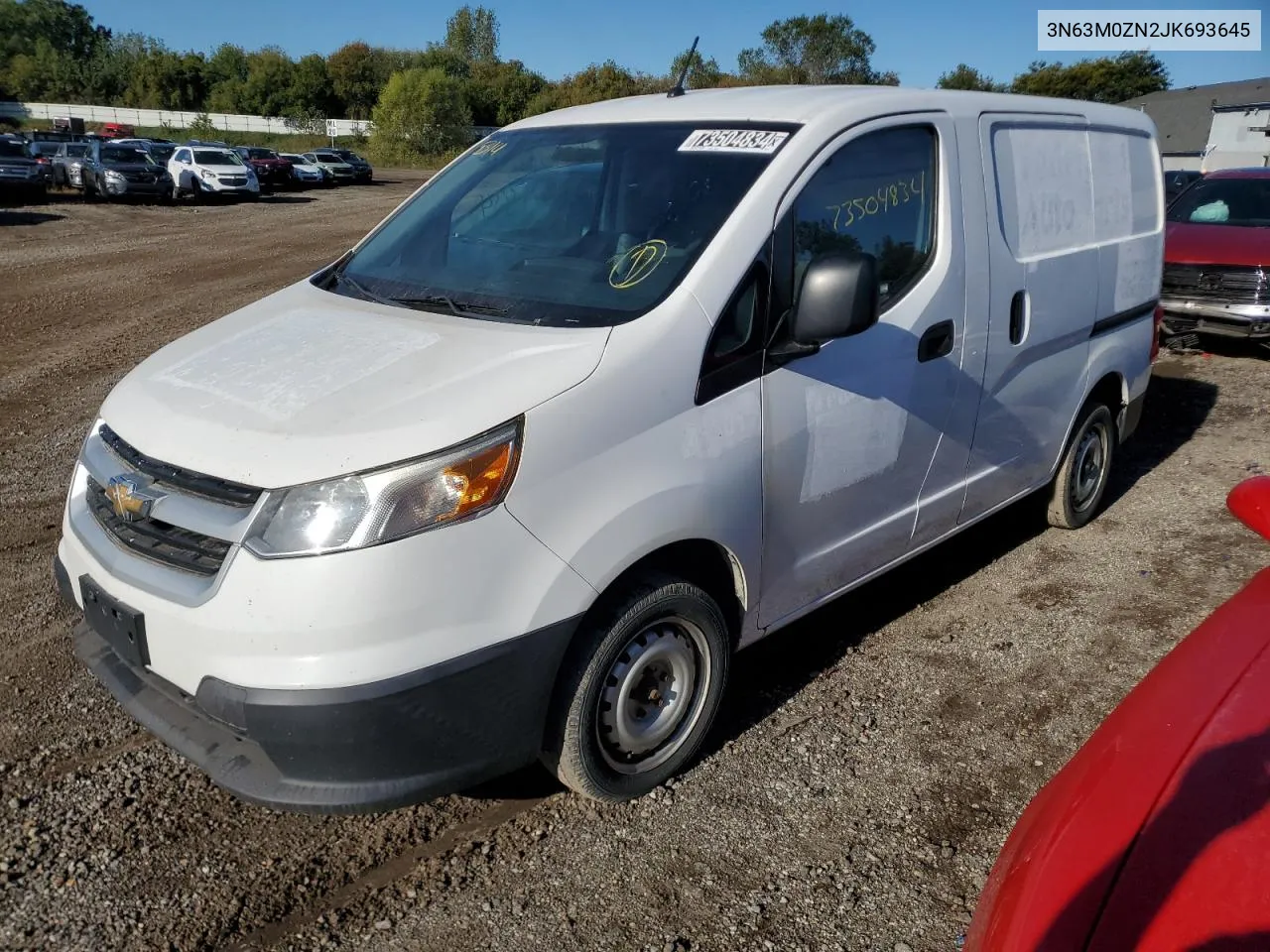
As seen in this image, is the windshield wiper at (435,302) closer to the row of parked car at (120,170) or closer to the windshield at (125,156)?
the row of parked car at (120,170)

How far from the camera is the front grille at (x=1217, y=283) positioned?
902 centimetres

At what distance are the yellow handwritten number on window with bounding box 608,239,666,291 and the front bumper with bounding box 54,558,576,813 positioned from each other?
105 cm

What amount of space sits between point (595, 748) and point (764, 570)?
0.78 metres

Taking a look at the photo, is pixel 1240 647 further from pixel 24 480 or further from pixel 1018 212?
pixel 24 480

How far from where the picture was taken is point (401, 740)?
242cm

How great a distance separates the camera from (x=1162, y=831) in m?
1.60

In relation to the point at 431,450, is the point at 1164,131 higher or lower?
higher

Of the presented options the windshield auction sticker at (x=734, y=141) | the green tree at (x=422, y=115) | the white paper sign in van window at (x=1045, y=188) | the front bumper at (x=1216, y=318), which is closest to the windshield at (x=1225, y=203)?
the front bumper at (x=1216, y=318)

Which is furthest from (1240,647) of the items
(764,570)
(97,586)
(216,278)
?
(216,278)

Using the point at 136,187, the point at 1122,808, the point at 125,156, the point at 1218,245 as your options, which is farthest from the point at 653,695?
the point at 125,156

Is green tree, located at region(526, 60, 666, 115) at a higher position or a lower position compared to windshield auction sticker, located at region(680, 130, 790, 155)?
higher

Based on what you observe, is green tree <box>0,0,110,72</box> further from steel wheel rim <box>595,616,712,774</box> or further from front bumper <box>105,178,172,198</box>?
steel wheel rim <box>595,616,712,774</box>

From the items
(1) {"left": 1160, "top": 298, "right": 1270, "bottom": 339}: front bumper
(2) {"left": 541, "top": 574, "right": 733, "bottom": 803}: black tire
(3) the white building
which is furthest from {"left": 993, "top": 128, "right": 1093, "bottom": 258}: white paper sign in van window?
(3) the white building

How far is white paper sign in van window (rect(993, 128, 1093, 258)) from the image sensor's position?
403cm
